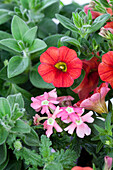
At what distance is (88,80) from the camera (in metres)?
0.64

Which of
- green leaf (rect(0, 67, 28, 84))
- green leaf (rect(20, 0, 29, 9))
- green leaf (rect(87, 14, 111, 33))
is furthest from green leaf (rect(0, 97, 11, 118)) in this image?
green leaf (rect(20, 0, 29, 9))

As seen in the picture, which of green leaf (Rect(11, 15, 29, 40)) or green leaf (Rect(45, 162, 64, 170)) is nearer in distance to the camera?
green leaf (Rect(45, 162, 64, 170))

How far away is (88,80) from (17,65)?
18 centimetres

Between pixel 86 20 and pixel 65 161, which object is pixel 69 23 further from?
pixel 65 161

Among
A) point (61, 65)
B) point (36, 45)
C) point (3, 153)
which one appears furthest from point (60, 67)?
point (3, 153)

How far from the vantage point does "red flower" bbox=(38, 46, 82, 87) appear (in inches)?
22.3

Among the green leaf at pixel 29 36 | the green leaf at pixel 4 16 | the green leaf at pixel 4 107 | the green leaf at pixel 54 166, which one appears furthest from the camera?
the green leaf at pixel 4 16

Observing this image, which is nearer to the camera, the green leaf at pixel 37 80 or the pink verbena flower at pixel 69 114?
the pink verbena flower at pixel 69 114

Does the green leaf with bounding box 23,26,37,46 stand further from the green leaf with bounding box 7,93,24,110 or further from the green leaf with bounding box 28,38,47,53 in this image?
the green leaf with bounding box 7,93,24,110

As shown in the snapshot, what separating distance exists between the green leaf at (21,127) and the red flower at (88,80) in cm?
15

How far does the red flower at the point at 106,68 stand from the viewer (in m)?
0.54

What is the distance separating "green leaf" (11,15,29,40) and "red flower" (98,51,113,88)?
25cm

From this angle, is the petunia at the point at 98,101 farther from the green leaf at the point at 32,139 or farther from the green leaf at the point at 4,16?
the green leaf at the point at 4,16

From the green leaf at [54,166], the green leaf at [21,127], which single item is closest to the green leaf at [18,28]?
the green leaf at [21,127]
